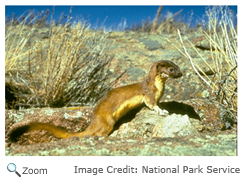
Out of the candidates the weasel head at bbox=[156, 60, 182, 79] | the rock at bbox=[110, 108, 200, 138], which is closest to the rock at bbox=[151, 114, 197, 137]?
the rock at bbox=[110, 108, 200, 138]

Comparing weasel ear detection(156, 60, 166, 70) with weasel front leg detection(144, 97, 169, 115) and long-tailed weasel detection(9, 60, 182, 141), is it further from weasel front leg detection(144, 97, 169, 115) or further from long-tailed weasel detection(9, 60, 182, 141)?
weasel front leg detection(144, 97, 169, 115)

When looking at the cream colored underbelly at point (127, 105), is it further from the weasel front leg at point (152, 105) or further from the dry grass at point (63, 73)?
the dry grass at point (63, 73)

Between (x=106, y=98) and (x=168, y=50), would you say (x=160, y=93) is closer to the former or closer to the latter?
(x=106, y=98)

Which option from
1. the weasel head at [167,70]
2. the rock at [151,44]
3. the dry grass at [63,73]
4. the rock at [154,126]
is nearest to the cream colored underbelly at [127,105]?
the rock at [154,126]

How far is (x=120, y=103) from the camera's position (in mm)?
2994

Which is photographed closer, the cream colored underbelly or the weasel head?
the cream colored underbelly

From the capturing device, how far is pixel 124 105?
3.01 metres

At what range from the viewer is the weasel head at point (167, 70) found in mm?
3075

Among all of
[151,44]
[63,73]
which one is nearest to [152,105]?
[63,73]

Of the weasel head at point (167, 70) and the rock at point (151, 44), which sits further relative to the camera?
the rock at point (151, 44)

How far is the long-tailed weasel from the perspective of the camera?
277 centimetres

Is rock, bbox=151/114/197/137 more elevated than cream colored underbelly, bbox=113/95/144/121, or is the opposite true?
cream colored underbelly, bbox=113/95/144/121
